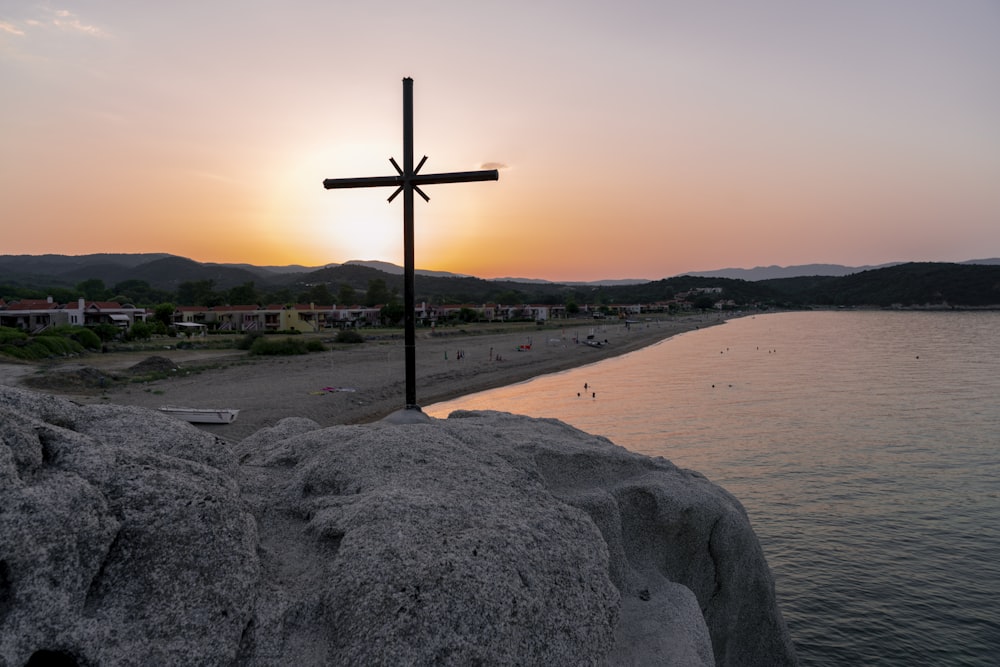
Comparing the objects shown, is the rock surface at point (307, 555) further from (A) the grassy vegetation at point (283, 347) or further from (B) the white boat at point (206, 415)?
(A) the grassy vegetation at point (283, 347)

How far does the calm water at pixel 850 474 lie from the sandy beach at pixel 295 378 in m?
3.67

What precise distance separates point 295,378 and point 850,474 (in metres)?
27.8

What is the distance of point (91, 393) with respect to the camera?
84.6ft

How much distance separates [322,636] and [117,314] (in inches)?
3230

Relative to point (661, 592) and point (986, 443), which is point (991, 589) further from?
point (986, 443)

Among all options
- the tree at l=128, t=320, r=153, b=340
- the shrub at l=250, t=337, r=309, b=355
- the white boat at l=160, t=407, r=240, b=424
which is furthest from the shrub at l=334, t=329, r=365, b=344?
the white boat at l=160, t=407, r=240, b=424

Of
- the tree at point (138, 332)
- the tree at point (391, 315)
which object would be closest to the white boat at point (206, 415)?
the tree at point (138, 332)

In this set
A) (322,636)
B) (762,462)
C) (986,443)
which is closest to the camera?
(322,636)

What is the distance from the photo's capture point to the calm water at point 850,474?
1066 centimetres

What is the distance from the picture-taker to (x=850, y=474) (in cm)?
1888

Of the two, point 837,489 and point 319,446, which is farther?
point 837,489

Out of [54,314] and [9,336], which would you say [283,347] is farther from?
[54,314]

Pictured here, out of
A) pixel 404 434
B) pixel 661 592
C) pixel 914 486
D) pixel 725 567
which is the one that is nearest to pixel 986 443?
pixel 914 486

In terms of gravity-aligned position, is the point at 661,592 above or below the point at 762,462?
above
